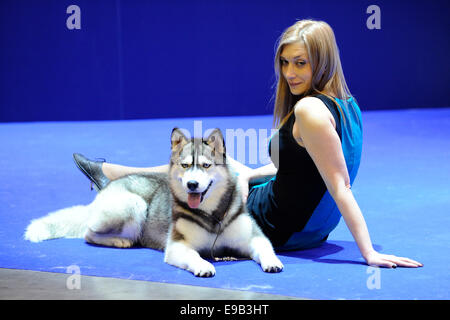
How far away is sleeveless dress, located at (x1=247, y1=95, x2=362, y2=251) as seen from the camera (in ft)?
10.4

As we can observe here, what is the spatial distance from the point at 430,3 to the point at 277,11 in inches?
126

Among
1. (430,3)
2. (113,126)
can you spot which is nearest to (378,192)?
(113,126)

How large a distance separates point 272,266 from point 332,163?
0.60m

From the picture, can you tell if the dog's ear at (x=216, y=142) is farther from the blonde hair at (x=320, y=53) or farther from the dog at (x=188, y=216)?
the blonde hair at (x=320, y=53)

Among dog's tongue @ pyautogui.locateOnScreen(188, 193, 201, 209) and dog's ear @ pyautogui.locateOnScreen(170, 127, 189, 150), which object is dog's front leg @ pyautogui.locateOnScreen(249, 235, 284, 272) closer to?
dog's tongue @ pyautogui.locateOnScreen(188, 193, 201, 209)

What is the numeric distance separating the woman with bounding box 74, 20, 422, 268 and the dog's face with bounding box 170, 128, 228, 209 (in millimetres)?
316

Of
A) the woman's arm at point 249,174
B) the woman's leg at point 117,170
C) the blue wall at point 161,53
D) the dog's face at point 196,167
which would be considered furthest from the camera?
the blue wall at point 161,53

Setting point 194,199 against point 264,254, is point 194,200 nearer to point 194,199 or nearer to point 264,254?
point 194,199

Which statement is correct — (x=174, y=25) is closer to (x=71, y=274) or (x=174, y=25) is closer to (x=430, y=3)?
(x=430, y=3)

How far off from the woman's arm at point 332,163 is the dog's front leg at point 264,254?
1.37 ft

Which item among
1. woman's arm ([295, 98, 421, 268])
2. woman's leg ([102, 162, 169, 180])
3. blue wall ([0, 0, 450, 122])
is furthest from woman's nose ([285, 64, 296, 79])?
blue wall ([0, 0, 450, 122])

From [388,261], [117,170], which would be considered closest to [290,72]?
[388,261]

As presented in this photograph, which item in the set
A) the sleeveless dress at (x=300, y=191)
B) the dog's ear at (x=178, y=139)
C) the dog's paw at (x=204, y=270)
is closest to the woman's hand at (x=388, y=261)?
the sleeveless dress at (x=300, y=191)

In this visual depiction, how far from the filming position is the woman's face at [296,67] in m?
3.05
